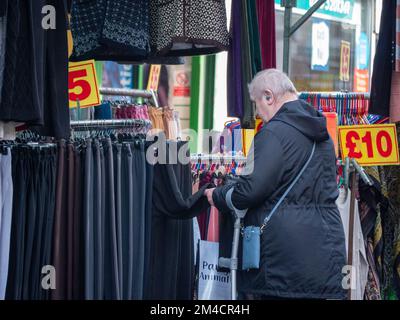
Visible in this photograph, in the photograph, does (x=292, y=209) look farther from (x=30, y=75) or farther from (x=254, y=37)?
(x=30, y=75)

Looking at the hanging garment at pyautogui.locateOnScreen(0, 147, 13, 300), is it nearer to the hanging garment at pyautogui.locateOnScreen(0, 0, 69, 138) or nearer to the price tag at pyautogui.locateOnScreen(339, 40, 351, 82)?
the hanging garment at pyautogui.locateOnScreen(0, 0, 69, 138)

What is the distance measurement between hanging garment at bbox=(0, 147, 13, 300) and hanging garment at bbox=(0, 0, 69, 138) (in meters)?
0.31

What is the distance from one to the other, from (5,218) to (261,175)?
1.39m

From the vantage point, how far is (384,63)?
593cm

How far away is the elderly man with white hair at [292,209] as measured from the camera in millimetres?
4410

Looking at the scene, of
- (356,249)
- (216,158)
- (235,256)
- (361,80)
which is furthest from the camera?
(361,80)

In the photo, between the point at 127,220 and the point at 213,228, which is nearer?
the point at 127,220

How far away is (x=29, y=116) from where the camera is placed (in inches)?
160

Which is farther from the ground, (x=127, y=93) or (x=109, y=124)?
(x=127, y=93)

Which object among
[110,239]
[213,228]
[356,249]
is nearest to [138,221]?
[110,239]

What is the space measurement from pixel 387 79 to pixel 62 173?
262 cm

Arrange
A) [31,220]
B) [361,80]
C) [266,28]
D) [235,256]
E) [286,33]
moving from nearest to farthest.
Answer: [31,220] → [235,256] → [266,28] → [286,33] → [361,80]

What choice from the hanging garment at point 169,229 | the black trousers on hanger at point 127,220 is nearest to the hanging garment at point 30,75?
the black trousers on hanger at point 127,220

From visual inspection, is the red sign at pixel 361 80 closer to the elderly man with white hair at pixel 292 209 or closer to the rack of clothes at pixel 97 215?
the rack of clothes at pixel 97 215
